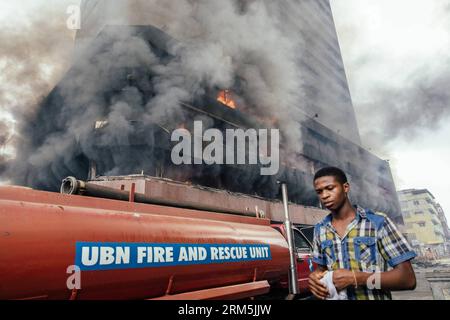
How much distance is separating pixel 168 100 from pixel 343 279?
484 inches

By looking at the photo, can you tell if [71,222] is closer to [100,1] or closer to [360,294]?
[360,294]

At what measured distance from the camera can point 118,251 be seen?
2330mm

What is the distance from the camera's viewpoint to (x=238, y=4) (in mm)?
21938

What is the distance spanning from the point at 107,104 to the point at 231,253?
37.9ft

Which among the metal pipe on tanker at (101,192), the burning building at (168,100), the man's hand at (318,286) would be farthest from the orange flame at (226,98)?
the man's hand at (318,286)

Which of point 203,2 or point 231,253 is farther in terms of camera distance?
point 203,2

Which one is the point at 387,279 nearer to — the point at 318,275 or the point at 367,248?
the point at 367,248

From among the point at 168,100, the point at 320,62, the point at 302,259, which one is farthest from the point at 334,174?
the point at 320,62

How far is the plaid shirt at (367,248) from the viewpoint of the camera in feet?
4.63

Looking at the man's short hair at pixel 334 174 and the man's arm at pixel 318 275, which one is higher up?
the man's short hair at pixel 334 174

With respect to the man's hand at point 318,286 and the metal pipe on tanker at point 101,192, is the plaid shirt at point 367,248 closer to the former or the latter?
the man's hand at point 318,286

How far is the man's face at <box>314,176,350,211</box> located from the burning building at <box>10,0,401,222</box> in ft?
35.6

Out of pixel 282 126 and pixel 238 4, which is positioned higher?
pixel 238 4
